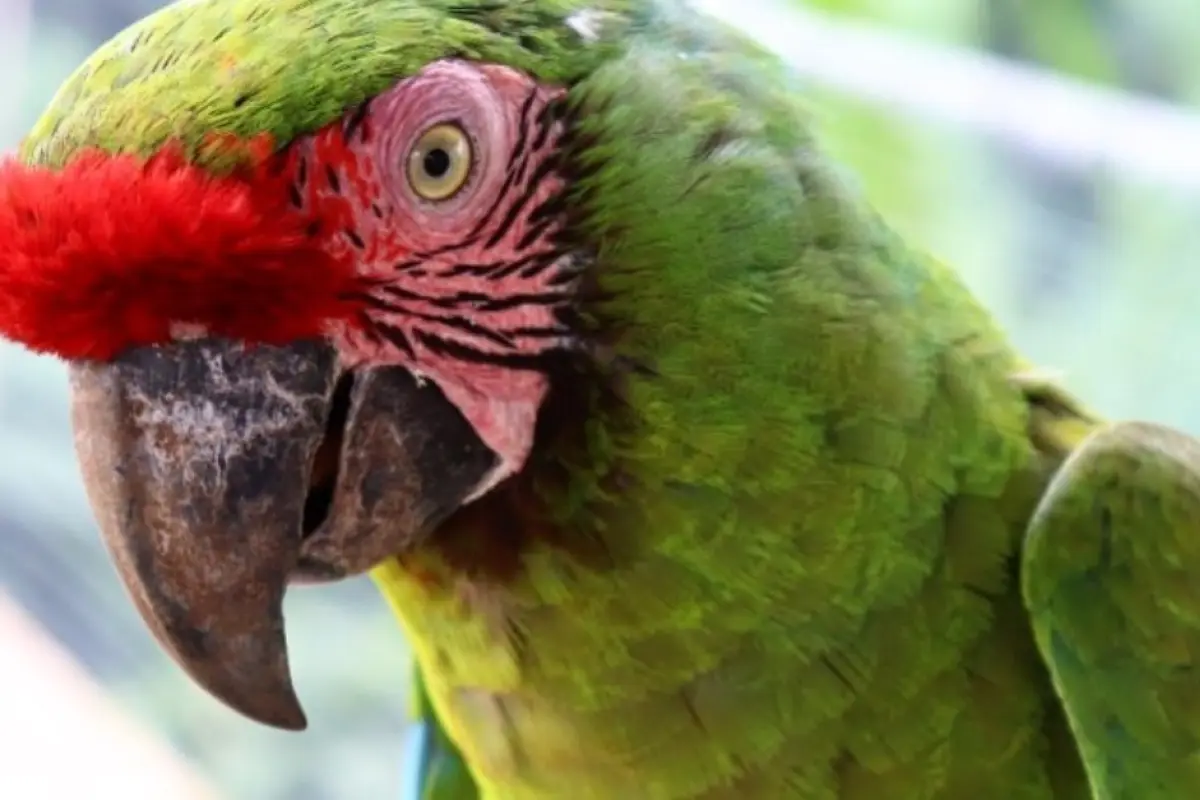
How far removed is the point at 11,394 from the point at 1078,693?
1.43 m

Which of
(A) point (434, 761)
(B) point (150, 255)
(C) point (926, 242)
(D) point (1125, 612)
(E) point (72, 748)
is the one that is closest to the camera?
(B) point (150, 255)

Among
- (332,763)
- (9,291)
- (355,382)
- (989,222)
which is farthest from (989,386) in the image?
(332,763)

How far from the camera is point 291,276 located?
2.32 ft

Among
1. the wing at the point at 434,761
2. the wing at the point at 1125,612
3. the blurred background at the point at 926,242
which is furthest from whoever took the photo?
the blurred background at the point at 926,242

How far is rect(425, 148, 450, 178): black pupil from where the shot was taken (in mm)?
742

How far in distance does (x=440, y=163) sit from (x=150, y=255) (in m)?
0.17

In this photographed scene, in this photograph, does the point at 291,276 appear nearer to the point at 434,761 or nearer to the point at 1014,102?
the point at 434,761

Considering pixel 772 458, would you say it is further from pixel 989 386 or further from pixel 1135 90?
pixel 1135 90

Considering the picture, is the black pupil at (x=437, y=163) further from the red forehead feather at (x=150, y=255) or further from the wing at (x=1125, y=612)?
the wing at (x=1125, y=612)

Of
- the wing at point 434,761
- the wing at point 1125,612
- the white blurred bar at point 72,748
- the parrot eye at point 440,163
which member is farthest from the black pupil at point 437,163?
the white blurred bar at point 72,748

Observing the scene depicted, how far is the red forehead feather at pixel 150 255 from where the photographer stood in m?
0.68

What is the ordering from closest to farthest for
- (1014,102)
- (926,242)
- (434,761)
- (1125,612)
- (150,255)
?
(150,255) → (1125,612) → (434,761) → (926,242) → (1014,102)

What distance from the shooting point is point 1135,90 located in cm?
192

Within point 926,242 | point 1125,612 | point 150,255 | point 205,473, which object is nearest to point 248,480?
point 205,473
